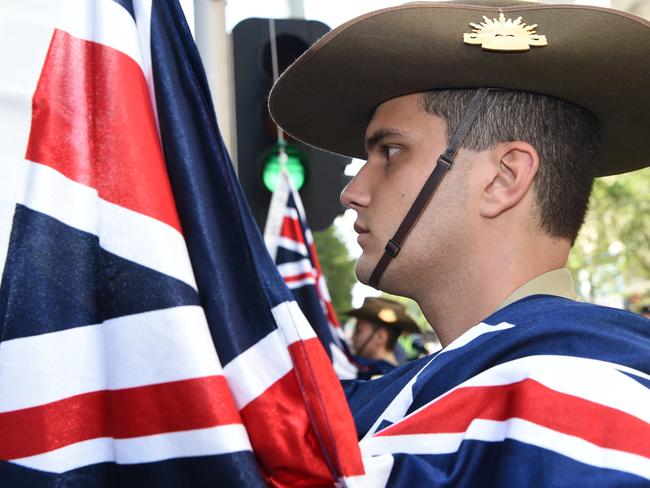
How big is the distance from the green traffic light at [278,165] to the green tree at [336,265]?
3231 cm

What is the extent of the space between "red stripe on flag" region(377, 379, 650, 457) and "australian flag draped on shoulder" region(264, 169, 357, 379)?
11.1 feet

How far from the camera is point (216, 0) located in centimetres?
382

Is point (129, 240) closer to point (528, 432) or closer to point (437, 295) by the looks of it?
point (528, 432)

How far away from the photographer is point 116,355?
1.35 metres

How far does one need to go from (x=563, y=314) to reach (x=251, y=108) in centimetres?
332

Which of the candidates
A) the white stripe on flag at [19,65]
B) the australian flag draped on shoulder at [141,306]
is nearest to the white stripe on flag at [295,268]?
the white stripe on flag at [19,65]

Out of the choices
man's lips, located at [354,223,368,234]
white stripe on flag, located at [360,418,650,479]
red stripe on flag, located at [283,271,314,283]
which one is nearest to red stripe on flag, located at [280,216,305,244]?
red stripe on flag, located at [283,271,314,283]

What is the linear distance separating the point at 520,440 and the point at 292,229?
402 cm

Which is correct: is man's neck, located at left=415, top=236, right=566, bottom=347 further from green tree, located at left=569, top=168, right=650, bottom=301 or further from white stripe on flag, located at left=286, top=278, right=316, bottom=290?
green tree, located at left=569, top=168, right=650, bottom=301

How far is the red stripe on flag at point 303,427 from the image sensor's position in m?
1.38

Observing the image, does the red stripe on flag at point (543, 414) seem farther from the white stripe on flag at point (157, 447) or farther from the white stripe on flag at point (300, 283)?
the white stripe on flag at point (300, 283)

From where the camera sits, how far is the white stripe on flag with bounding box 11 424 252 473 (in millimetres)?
1304

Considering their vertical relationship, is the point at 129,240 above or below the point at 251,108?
above

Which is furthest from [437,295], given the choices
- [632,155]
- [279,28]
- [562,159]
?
[279,28]
